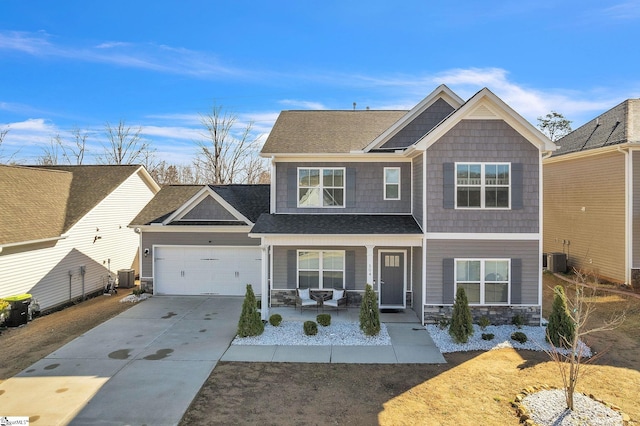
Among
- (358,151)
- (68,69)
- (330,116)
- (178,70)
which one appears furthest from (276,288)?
(68,69)

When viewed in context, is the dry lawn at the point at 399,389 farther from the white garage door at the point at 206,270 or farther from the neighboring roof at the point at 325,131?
the neighboring roof at the point at 325,131

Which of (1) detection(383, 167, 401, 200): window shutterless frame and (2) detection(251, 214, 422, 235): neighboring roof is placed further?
(1) detection(383, 167, 401, 200): window shutterless frame

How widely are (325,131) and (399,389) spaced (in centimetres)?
1019

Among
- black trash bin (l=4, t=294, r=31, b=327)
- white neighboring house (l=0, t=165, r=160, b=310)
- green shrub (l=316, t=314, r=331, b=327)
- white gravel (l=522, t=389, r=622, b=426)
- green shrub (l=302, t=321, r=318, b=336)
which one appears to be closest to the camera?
white gravel (l=522, t=389, r=622, b=426)

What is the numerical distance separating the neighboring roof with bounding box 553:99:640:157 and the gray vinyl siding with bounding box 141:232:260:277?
15665 millimetres

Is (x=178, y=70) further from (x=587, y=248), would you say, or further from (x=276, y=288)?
(x=587, y=248)

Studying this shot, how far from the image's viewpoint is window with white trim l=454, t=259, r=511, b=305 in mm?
11898

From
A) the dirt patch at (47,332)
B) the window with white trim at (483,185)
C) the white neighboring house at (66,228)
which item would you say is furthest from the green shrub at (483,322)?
the white neighboring house at (66,228)

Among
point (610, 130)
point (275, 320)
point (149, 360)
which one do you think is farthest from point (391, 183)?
point (610, 130)

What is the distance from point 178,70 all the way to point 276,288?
16307 millimetres

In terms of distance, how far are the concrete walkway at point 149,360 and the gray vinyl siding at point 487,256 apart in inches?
55.4

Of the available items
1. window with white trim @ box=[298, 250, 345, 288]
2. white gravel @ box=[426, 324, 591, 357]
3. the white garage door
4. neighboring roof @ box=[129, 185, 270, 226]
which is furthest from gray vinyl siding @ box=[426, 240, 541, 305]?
neighboring roof @ box=[129, 185, 270, 226]

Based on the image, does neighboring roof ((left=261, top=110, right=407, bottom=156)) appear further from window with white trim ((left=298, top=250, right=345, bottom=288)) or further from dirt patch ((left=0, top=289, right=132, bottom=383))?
dirt patch ((left=0, top=289, right=132, bottom=383))

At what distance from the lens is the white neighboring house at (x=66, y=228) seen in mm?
13273
